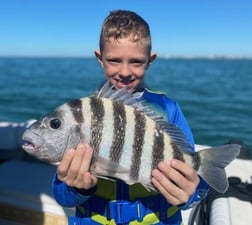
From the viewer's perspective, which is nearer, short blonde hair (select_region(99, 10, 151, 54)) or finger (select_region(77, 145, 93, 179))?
finger (select_region(77, 145, 93, 179))

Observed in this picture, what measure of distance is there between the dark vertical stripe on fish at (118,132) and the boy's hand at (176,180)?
0.19 meters

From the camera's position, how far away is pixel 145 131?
1718 millimetres

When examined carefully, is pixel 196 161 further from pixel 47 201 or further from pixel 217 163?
pixel 47 201

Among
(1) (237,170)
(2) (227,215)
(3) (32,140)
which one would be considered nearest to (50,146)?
(3) (32,140)

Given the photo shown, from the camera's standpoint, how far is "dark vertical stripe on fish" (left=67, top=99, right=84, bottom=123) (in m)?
1.67

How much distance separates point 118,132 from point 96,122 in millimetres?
106

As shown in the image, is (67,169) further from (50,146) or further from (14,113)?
(14,113)

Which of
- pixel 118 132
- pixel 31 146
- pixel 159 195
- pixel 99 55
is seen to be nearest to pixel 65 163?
pixel 31 146

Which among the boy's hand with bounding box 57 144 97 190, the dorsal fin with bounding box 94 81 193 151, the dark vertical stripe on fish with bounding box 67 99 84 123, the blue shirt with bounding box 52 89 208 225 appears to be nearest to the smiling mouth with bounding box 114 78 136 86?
the blue shirt with bounding box 52 89 208 225

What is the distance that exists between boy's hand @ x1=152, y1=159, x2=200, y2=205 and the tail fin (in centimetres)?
6

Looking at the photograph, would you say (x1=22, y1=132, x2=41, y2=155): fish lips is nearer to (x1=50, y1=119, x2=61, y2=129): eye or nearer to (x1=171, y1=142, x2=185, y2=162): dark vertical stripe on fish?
(x1=50, y1=119, x2=61, y2=129): eye

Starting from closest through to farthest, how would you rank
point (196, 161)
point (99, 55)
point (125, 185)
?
point (196, 161), point (125, 185), point (99, 55)

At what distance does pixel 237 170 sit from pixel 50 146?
8.59 feet

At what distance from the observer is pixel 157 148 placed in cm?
172
